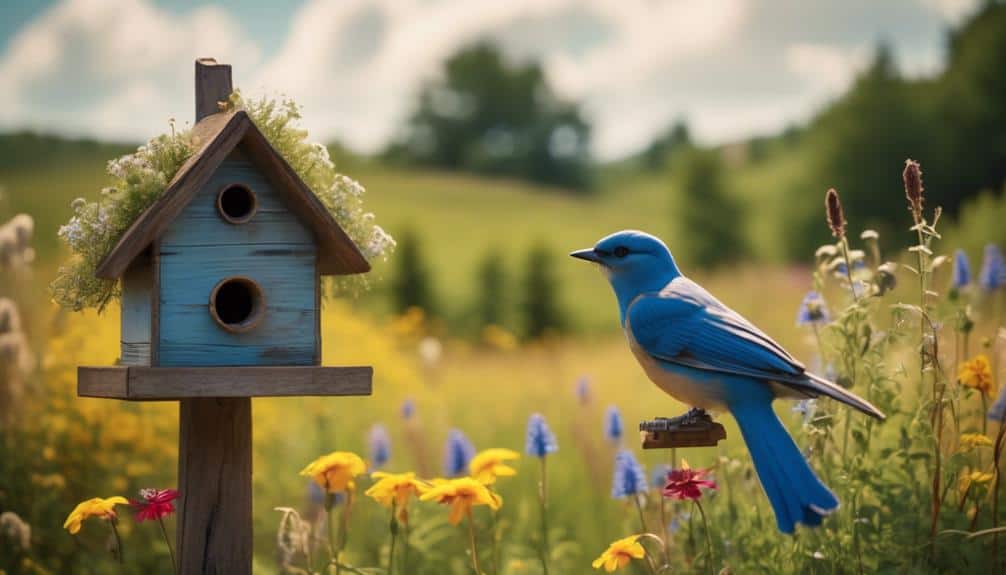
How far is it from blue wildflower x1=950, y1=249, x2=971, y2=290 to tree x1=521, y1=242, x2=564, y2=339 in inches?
826

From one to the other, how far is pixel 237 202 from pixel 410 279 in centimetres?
2294

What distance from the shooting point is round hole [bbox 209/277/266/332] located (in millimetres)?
4016

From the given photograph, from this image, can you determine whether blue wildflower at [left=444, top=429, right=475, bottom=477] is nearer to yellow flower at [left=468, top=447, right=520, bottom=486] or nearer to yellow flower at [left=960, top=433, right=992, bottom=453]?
yellow flower at [left=468, top=447, right=520, bottom=486]

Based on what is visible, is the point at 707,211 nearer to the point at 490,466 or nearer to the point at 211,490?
the point at 490,466

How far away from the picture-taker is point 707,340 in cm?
364

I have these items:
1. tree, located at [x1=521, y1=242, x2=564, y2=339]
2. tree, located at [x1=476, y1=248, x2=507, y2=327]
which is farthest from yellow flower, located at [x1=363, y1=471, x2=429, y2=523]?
tree, located at [x1=476, y1=248, x2=507, y2=327]

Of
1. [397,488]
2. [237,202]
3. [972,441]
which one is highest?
[237,202]

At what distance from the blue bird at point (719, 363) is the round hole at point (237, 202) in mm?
1243

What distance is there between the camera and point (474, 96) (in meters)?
73.3

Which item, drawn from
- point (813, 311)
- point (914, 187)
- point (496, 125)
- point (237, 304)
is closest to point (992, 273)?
point (813, 311)

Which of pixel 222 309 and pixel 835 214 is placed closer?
pixel 835 214

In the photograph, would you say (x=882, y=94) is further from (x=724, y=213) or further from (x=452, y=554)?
(x=452, y=554)

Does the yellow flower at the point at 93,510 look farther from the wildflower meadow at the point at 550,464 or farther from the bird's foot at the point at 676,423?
the bird's foot at the point at 676,423

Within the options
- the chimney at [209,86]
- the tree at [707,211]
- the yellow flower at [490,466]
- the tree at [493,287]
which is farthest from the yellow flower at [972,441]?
the tree at [707,211]
